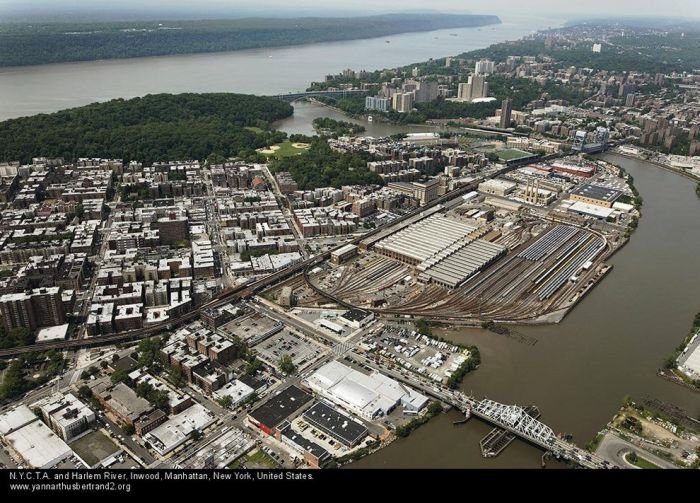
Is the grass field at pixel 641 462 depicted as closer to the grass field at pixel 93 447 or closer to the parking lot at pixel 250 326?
the parking lot at pixel 250 326

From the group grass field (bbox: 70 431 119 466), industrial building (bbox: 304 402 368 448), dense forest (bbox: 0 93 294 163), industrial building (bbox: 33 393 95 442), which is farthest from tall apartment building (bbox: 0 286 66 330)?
dense forest (bbox: 0 93 294 163)

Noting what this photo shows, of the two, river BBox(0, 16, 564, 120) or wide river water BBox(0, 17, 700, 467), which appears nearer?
wide river water BBox(0, 17, 700, 467)

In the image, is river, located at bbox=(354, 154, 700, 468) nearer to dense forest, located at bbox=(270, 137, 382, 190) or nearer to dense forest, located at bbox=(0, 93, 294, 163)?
dense forest, located at bbox=(270, 137, 382, 190)

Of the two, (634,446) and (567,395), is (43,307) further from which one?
(634,446)

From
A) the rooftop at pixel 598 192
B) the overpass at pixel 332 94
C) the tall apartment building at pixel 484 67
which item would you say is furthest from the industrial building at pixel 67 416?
the tall apartment building at pixel 484 67

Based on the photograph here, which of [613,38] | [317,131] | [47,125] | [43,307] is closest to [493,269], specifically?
[43,307]

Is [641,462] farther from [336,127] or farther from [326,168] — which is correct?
[336,127]

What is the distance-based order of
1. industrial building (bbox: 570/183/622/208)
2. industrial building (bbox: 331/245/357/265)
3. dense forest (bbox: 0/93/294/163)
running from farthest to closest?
dense forest (bbox: 0/93/294/163)
industrial building (bbox: 570/183/622/208)
industrial building (bbox: 331/245/357/265)
